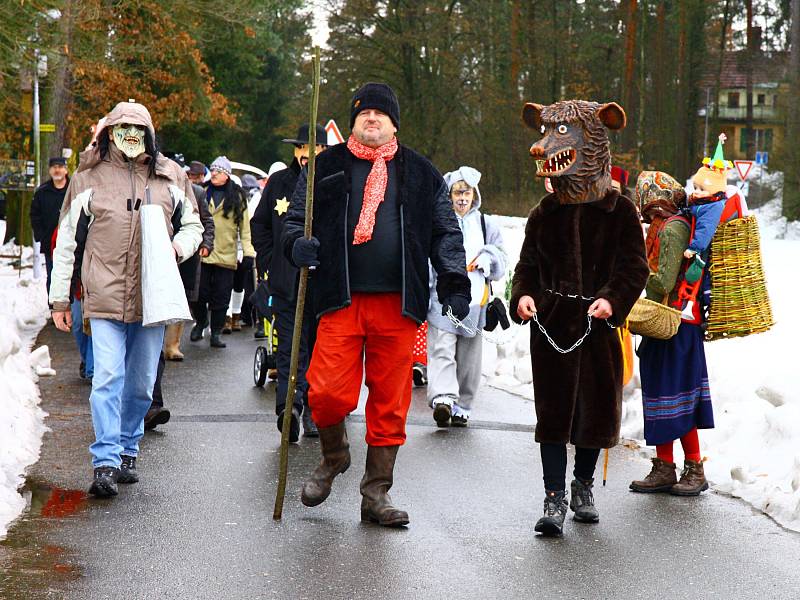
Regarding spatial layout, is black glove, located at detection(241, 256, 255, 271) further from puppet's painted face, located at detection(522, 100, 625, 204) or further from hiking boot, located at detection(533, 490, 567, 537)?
hiking boot, located at detection(533, 490, 567, 537)

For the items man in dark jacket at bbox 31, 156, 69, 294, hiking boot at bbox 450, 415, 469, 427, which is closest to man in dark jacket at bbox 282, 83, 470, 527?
hiking boot at bbox 450, 415, 469, 427

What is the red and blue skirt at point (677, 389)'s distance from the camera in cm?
746

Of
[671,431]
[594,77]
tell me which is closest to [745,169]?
[594,77]

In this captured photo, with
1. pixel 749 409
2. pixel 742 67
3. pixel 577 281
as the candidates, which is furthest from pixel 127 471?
A: pixel 742 67

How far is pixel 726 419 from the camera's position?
28.8ft

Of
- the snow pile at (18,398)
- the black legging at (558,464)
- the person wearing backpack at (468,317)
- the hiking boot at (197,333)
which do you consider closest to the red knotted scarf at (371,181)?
A: the black legging at (558,464)

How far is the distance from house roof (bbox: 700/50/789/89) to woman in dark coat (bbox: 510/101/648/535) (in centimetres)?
4426

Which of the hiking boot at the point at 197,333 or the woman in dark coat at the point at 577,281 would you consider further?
the hiking boot at the point at 197,333

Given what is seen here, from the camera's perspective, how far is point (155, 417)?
8.93 meters

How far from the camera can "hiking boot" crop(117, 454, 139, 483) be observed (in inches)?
287

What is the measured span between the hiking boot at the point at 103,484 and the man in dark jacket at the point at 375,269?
1.05m

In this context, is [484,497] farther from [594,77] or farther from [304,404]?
[594,77]

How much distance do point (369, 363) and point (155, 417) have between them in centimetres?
283

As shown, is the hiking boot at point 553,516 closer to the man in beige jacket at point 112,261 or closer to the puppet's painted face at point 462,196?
the man in beige jacket at point 112,261
